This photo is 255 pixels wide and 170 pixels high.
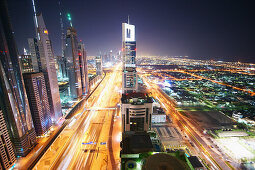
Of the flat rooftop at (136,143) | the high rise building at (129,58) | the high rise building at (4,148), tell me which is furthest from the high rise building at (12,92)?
the high rise building at (129,58)

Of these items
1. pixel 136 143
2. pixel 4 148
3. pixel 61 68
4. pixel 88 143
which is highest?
pixel 61 68

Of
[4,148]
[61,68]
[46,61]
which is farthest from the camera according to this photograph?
[61,68]

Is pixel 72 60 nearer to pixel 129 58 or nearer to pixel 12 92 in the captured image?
pixel 129 58

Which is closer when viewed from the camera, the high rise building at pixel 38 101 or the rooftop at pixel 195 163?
the rooftop at pixel 195 163

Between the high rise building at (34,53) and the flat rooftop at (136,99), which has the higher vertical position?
the high rise building at (34,53)

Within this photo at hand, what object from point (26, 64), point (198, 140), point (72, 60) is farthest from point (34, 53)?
point (198, 140)

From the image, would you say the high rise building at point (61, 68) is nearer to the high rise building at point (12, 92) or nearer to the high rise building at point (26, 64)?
the high rise building at point (26, 64)
